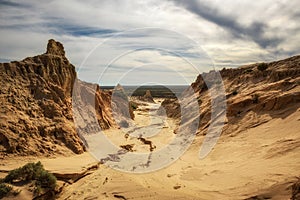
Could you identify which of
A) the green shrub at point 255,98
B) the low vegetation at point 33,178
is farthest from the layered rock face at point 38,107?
the green shrub at point 255,98

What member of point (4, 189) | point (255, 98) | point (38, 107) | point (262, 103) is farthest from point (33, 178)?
point (255, 98)

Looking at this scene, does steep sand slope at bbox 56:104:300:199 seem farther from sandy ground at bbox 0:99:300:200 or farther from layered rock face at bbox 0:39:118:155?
layered rock face at bbox 0:39:118:155

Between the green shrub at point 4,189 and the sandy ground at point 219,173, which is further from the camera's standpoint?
the sandy ground at point 219,173

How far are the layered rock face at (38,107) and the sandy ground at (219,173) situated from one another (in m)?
1.04

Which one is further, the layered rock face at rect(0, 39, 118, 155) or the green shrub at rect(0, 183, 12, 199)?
the layered rock face at rect(0, 39, 118, 155)

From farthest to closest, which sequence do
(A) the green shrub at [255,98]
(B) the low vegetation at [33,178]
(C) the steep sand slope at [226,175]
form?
(A) the green shrub at [255,98]
(B) the low vegetation at [33,178]
(C) the steep sand slope at [226,175]

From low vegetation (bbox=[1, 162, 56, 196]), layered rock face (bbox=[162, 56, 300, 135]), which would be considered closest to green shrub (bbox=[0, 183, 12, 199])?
low vegetation (bbox=[1, 162, 56, 196])

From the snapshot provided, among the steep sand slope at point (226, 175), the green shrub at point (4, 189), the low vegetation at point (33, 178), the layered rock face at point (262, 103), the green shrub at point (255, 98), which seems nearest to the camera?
the green shrub at point (4, 189)

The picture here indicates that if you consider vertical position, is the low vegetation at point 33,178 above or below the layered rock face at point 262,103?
below

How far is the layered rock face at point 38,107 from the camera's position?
42.1 ft

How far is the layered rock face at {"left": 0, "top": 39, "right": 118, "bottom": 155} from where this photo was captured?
12.8 metres

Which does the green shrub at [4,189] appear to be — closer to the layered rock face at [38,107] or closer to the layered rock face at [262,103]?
the layered rock face at [38,107]

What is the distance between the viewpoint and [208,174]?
11.8 m

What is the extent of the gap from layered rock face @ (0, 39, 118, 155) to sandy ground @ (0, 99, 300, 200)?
1041 mm
